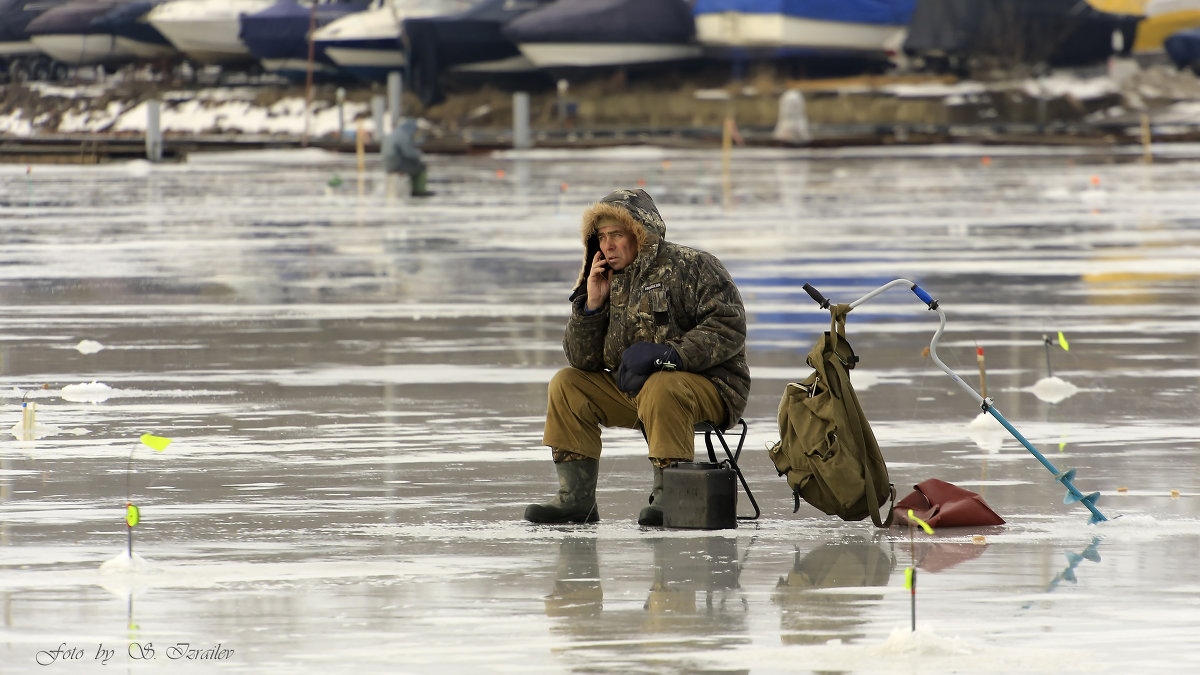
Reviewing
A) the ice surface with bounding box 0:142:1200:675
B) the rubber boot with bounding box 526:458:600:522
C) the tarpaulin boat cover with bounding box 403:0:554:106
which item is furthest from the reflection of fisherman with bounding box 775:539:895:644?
the tarpaulin boat cover with bounding box 403:0:554:106

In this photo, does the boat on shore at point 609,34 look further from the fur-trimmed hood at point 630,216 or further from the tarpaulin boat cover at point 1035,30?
the fur-trimmed hood at point 630,216

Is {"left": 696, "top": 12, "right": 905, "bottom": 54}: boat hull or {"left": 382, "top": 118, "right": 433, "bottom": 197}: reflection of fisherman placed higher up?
{"left": 382, "top": 118, "right": 433, "bottom": 197}: reflection of fisherman

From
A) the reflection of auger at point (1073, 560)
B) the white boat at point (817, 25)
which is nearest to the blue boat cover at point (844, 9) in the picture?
the white boat at point (817, 25)

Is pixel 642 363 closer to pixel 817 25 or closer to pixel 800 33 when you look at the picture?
pixel 800 33

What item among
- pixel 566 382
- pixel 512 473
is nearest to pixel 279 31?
pixel 512 473

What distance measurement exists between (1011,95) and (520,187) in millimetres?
34605

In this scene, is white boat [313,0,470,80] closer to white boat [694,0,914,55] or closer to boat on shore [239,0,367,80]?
boat on shore [239,0,367,80]

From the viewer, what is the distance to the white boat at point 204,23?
81875mm

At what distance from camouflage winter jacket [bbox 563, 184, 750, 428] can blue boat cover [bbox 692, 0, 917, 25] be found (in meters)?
62.2

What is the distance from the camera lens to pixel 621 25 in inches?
2768

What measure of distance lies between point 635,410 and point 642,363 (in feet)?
1.21

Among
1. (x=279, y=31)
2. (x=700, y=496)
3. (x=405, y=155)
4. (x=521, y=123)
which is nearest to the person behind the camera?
(x=700, y=496)

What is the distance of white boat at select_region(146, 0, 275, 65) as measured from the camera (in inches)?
3223

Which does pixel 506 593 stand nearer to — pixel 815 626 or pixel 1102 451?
pixel 815 626
